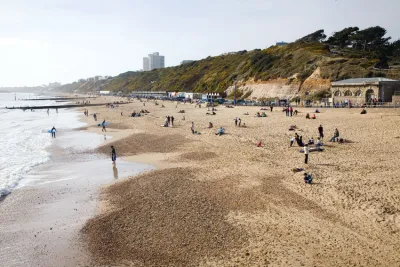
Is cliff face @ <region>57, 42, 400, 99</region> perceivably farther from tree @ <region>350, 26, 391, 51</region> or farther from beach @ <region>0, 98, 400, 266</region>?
beach @ <region>0, 98, 400, 266</region>

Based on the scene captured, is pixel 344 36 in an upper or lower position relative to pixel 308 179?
upper

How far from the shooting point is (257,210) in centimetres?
1165

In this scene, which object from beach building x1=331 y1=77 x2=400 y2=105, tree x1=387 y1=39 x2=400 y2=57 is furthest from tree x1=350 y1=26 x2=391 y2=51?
beach building x1=331 y1=77 x2=400 y2=105

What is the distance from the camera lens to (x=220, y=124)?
1369 inches

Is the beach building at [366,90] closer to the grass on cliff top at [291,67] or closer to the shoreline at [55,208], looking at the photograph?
the grass on cliff top at [291,67]

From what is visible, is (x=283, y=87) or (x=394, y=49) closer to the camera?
(x=283, y=87)

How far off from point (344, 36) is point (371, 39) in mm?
6154

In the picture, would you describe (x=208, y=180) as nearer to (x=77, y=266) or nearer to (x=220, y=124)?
(x=77, y=266)

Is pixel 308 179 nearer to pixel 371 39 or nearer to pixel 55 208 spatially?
pixel 55 208

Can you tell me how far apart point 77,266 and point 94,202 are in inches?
202

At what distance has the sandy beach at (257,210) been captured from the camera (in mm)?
8727

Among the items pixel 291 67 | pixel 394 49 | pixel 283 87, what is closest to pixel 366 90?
pixel 283 87

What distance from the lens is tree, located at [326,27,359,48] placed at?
7731cm

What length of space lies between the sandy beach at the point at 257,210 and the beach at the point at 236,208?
4 cm
